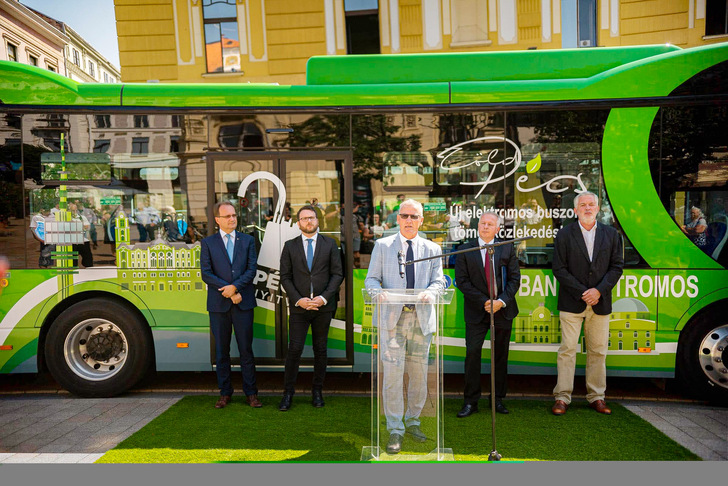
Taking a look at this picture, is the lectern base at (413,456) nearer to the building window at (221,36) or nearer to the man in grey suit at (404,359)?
the man in grey suit at (404,359)

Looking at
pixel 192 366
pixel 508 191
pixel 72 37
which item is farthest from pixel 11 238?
pixel 508 191

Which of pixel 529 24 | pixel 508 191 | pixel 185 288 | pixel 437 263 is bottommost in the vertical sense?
pixel 185 288

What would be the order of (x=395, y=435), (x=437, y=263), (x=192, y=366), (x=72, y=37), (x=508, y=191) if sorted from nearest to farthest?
(x=395, y=435) → (x=437, y=263) → (x=508, y=191) → (x=192, y=366) → (x=72, y=37)

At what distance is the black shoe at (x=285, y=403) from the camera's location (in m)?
5.01

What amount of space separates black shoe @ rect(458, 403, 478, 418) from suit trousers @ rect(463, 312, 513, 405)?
4 centimetres

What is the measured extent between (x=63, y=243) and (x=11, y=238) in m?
0.52

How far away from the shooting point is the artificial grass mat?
402 cm

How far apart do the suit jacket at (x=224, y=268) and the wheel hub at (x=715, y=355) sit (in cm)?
471

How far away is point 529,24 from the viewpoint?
414 inches

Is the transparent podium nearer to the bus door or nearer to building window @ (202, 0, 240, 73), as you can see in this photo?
the bus door

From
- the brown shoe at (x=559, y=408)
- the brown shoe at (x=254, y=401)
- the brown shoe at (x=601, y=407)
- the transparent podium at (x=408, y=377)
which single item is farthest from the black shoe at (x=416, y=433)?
the brown shoe at (x=601, y=407)

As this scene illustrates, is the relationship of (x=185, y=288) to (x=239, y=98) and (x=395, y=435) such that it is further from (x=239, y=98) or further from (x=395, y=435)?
(x=395, y=435)

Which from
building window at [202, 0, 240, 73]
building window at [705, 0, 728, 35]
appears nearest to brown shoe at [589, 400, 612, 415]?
building window at [705, 0, 728, 35]

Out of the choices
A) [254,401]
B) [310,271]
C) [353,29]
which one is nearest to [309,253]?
[310,271]
